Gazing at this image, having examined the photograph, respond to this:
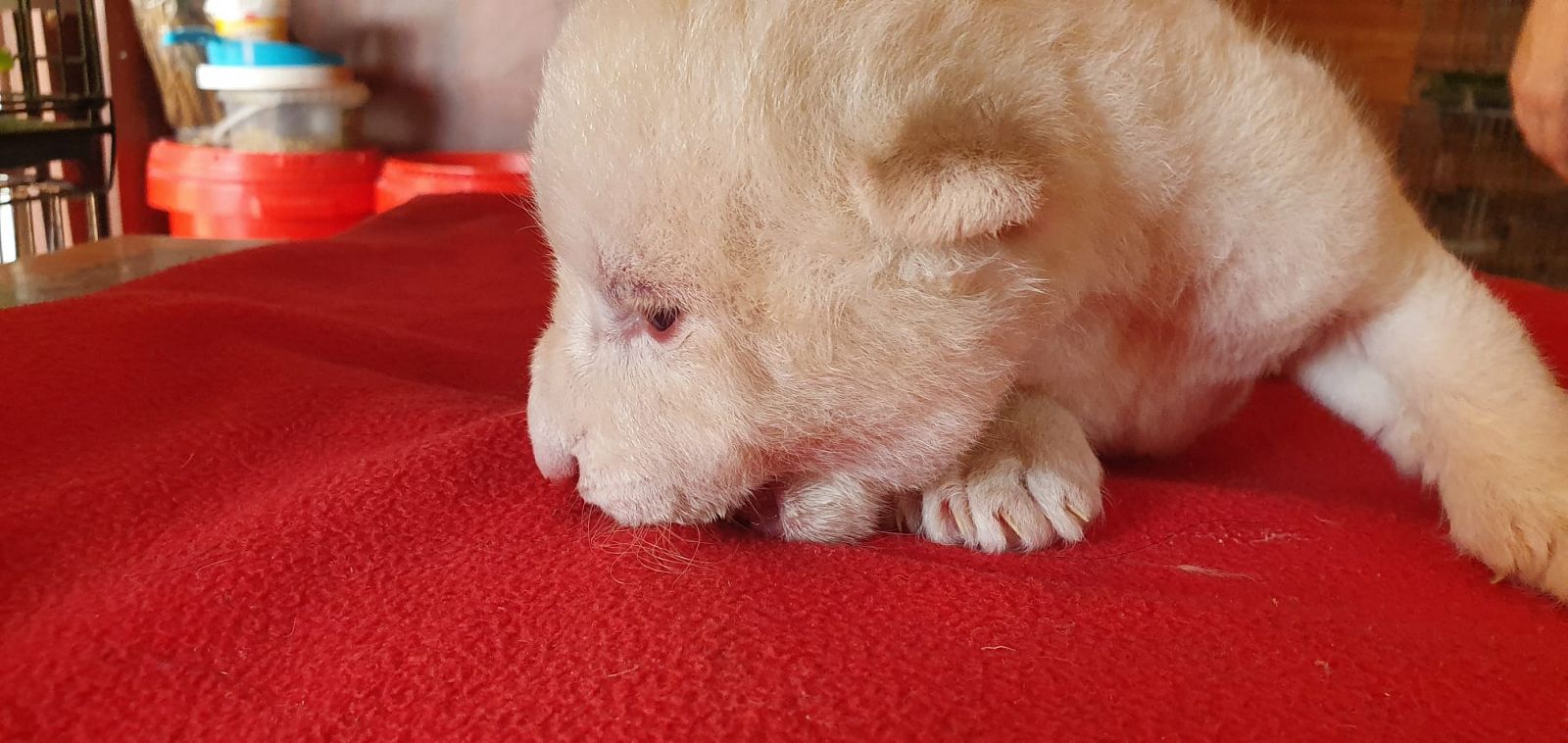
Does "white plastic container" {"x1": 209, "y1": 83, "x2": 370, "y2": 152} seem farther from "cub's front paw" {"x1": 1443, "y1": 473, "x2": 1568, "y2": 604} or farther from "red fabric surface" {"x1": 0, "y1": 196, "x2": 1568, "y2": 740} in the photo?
"cub's front paw" {"x1": 1443, "y1": 473, "x2": 1568, "y2": 604}

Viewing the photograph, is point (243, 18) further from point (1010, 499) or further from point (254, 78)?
point (1010, 499)

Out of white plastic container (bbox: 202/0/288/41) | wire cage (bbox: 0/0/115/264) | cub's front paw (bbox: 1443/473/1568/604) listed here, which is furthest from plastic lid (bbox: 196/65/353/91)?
cub's front paw (bbox: 1443/473/1568/604)

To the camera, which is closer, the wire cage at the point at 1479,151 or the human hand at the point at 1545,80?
the human hand at the point at 1545,80

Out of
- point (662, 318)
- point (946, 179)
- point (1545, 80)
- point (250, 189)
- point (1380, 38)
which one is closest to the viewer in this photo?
point (946, 179)

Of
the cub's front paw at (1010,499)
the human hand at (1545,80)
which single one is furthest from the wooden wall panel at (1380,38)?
the cub's front paw at (1010,499)

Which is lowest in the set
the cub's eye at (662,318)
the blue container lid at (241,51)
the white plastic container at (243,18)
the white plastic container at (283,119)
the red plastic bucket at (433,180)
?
the red plastic bucket at (433,180)

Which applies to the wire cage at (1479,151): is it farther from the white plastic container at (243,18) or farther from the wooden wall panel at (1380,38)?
the white plastic container at (243,18)

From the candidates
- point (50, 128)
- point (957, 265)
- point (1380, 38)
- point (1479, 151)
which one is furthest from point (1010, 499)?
point (1479, 151)
